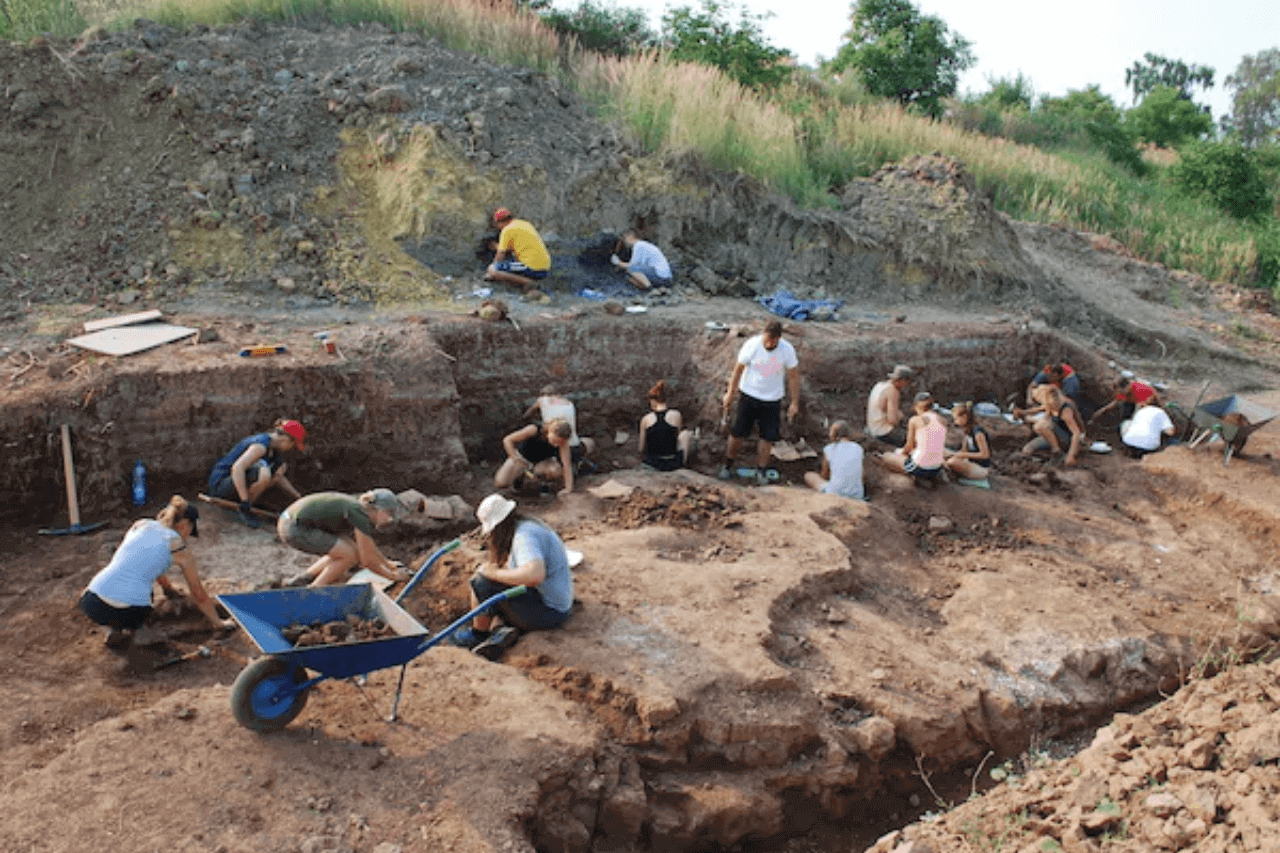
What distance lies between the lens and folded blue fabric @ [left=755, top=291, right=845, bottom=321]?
12031mm

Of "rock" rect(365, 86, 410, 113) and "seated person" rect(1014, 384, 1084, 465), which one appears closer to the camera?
"seated person" rect(1014, 384, 1084, 465)

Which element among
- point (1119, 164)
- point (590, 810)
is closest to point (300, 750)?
point (590, 810)

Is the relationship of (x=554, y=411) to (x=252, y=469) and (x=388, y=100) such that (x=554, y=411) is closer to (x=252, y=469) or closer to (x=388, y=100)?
(x=252, y=469)

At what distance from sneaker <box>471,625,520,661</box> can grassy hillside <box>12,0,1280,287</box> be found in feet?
28.8

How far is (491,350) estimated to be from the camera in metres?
9.98

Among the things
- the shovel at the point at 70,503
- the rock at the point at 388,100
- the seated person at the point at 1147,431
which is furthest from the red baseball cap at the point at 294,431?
the seated person at the point at 1147,431

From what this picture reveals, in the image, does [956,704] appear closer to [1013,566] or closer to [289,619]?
[1013,566]

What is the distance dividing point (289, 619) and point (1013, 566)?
578cm

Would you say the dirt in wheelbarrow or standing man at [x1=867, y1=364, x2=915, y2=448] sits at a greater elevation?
standing man at [x1=867, y1=364, x2=915, y2=448]

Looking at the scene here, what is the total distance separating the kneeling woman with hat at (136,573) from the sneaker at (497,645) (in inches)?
73.7

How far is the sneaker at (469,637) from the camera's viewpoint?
6.18 meters

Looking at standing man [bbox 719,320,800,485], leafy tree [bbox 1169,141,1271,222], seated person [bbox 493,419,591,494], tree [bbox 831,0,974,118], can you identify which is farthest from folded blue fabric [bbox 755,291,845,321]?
leafy tree [bbox 1169,141,1271,222]

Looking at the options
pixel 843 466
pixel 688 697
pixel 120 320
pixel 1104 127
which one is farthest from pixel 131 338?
pixel 1104 127

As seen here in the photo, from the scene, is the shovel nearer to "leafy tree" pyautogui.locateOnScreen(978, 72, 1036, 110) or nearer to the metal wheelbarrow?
the metal wheelbarrow
